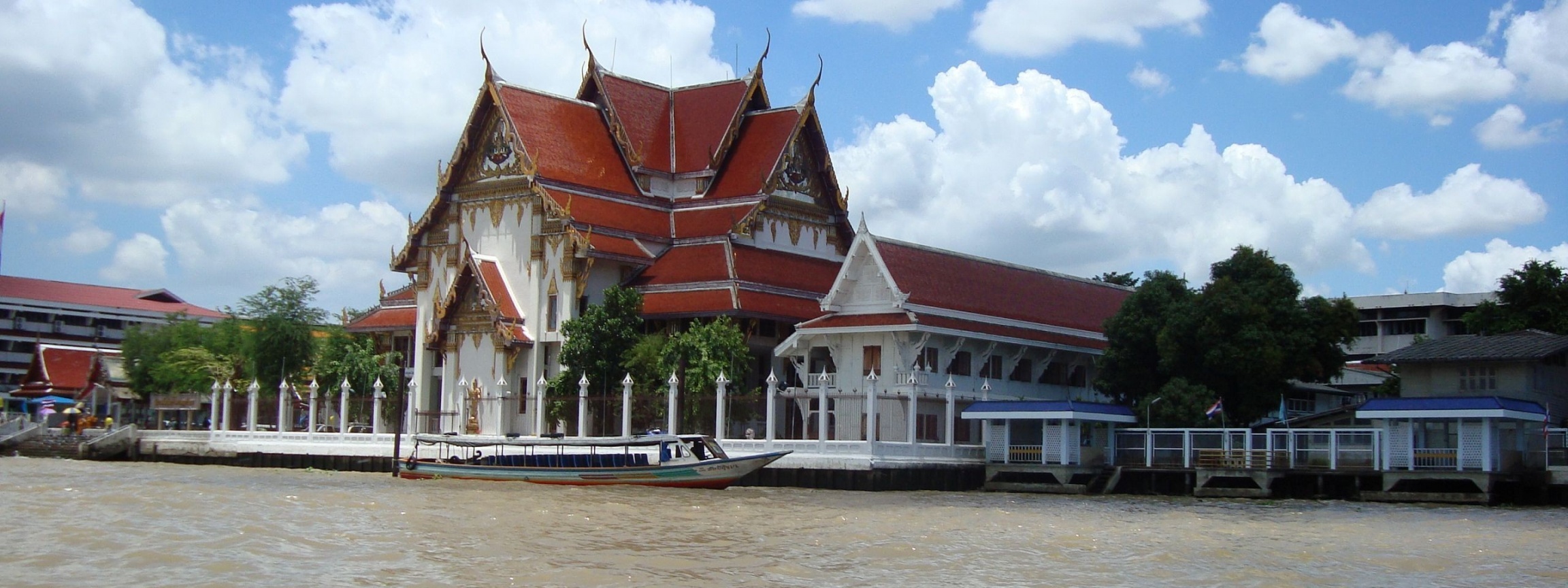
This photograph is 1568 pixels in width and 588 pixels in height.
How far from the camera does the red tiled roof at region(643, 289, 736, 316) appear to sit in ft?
144

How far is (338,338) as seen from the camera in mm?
54250

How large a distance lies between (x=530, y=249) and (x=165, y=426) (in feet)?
46.5

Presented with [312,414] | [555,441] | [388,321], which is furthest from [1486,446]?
[388,321]

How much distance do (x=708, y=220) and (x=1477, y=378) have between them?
2168 cm

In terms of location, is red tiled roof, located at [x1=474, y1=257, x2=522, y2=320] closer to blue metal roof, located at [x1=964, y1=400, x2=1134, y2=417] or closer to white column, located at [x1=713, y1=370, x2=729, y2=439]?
white column, located at [x1=713, y1=370, x2=729, y2=439]

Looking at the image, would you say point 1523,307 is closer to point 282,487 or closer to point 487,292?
point 487,292

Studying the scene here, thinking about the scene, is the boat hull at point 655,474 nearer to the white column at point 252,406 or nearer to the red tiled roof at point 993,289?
the red tiled roof at point 993,289

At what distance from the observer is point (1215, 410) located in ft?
115

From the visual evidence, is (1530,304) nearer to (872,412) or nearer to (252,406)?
(872,412)

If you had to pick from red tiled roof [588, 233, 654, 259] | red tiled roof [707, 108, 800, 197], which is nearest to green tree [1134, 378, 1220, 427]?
red tiled roof [707, 108, 800, 197]

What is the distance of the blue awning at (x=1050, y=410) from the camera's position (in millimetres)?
34969

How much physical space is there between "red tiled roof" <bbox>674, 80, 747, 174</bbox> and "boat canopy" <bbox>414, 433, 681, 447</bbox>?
52.6 ft

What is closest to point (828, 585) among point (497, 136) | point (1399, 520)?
point (1399, 520)

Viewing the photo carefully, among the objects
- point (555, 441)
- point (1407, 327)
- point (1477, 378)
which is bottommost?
point (555, 441)
